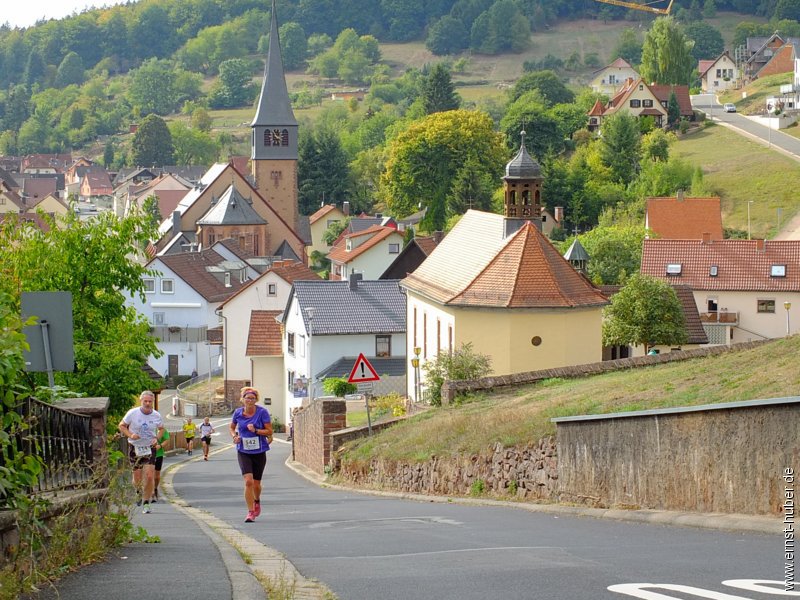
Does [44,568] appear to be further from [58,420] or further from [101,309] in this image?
[101,309]

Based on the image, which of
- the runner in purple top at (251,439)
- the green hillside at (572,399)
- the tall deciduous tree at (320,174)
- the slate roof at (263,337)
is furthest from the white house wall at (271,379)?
the tall deciduous tree at (320,174)

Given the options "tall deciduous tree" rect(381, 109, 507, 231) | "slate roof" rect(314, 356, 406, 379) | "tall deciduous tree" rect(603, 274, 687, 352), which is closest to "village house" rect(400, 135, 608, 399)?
"tall deciduous tree" rect(603, 274, 687, 352)

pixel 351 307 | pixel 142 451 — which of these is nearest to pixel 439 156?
pixel 351 307

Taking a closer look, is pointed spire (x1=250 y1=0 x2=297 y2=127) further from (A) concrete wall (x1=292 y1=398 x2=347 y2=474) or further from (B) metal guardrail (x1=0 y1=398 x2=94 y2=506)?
(B) metal guardrail (x1=0 y1=398 x2=94 y2=506)

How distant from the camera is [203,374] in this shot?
257 ft

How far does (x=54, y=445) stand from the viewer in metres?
11.1

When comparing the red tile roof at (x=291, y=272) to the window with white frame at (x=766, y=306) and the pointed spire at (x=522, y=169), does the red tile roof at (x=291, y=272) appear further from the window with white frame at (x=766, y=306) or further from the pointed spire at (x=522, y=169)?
the pointed spire at (x=522, y=169)

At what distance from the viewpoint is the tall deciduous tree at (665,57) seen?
149 metres

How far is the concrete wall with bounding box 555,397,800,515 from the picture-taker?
44.3 feet

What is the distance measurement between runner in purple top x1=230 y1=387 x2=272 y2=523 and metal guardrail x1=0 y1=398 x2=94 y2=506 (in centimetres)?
354

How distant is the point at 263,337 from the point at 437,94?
87.0 m

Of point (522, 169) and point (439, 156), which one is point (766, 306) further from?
point (439, 156)

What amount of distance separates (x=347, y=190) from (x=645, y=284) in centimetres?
8587

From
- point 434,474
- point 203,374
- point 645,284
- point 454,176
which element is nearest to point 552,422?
point 434,474
